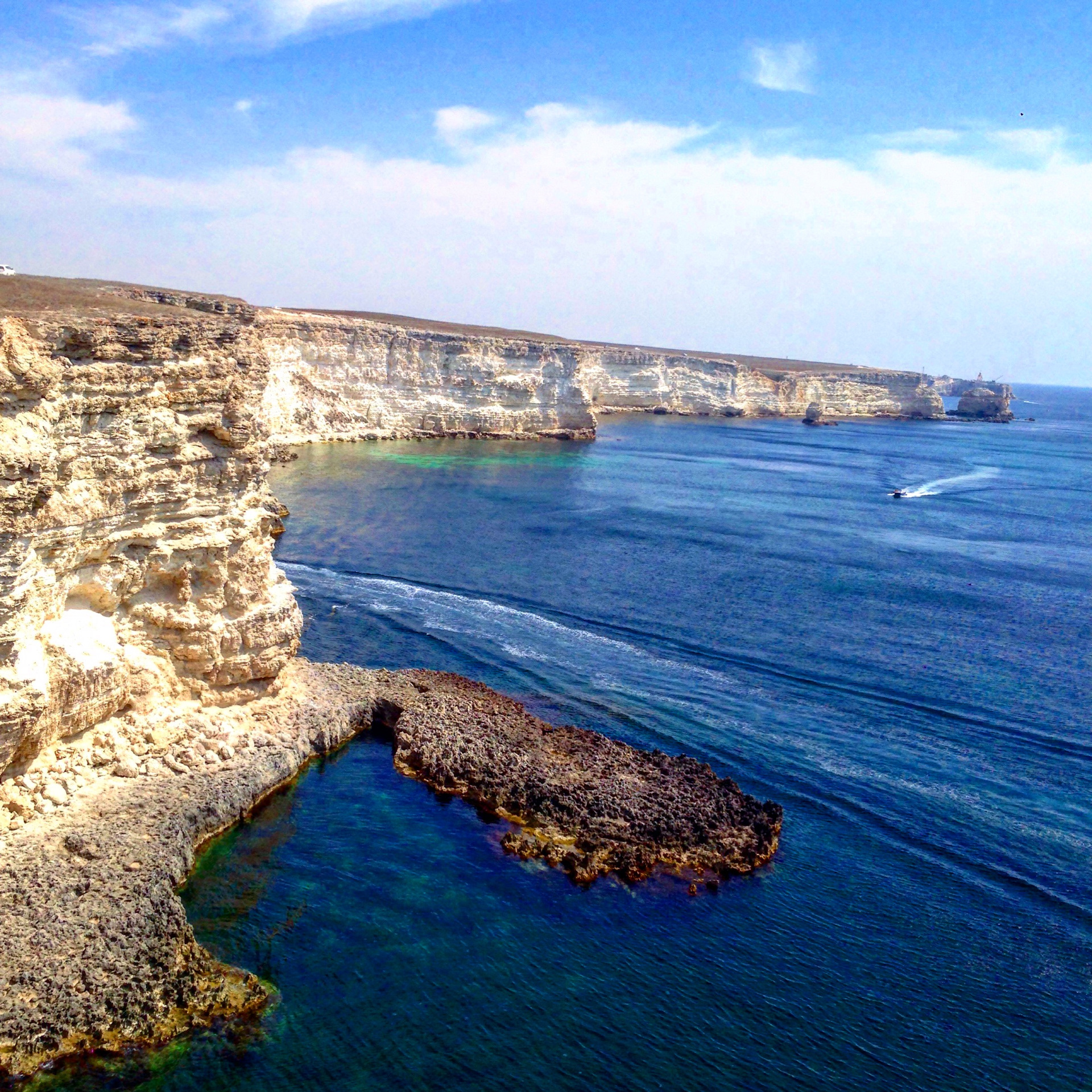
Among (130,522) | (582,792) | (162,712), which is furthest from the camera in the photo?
(582,792)

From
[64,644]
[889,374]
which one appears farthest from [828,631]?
[889,374]

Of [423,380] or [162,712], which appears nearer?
[162,712]

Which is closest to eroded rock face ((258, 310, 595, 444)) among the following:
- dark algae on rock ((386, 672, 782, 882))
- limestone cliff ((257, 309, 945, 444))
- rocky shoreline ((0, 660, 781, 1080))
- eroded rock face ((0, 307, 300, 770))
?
limestone cliff ((257, 309, 945, 444))

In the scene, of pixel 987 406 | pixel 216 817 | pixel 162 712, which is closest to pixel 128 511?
pixel 162 712

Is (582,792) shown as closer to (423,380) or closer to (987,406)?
(423,380)

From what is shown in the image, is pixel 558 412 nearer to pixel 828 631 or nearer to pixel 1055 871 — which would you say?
pixel 828 631
